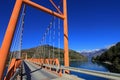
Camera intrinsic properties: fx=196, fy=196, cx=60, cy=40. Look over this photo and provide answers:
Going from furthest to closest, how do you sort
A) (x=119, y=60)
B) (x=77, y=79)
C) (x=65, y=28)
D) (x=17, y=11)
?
(x=119, y=60)
(x=65, y=28)
(x=77, y=79)
(x=17, y=11)

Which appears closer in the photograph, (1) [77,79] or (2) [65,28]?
(1) [77,79]

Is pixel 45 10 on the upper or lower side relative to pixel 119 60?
lower

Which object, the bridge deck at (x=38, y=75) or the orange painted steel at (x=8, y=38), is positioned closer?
the orange painted steel at (x=8, y=38)

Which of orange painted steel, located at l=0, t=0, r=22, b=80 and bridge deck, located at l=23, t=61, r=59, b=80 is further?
bridge deck, located at l=23, t=61, r=59, b=80

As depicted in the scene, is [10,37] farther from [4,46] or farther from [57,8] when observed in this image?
[57,8]

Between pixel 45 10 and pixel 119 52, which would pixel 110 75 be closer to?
pixel 45 10

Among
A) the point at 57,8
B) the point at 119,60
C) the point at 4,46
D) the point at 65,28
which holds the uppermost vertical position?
the point at 119,60

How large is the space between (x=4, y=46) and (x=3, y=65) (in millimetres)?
607

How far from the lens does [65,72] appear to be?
46.2ft

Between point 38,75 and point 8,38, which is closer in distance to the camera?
point 8,38

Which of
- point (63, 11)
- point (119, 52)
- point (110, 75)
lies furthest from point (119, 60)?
point (110, 75)

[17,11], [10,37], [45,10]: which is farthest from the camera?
[45,10]

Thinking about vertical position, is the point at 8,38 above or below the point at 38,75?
above

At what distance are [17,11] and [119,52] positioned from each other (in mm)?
102190
